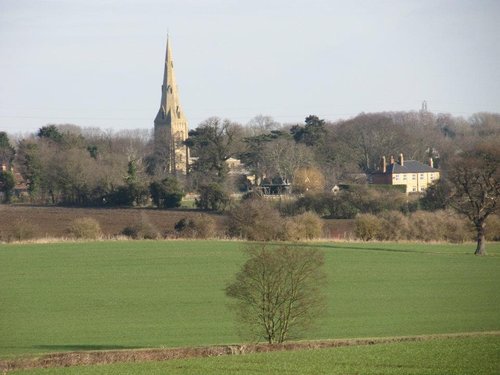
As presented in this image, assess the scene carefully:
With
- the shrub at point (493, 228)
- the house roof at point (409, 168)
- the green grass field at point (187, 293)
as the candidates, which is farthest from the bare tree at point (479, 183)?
the house roof at point (409, 168)

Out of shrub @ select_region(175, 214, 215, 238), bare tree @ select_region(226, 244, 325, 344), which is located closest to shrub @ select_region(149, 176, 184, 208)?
shrub @ select_region(175, 214, 215, 238)

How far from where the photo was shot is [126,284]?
41125 millimetres

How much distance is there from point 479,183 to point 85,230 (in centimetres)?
2338

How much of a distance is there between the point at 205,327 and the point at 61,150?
6113 centimetres

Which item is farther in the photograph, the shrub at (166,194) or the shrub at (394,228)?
the shrub at (166,194)

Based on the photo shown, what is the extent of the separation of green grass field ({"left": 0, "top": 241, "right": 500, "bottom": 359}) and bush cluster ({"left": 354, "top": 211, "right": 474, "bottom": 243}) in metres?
3.58

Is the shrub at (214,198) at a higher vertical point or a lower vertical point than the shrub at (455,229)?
higher

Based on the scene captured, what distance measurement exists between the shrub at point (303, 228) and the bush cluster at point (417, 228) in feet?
9.33

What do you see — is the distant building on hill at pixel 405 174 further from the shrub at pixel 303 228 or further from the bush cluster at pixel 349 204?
the shrub at pixel 303 228

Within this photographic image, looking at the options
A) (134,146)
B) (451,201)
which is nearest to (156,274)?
(451,201)

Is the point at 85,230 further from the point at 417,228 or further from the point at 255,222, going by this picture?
the point at 417,228

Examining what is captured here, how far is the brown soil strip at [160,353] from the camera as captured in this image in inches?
921

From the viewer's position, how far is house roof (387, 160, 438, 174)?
305 feet

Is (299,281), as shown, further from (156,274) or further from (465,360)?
(156,274)
